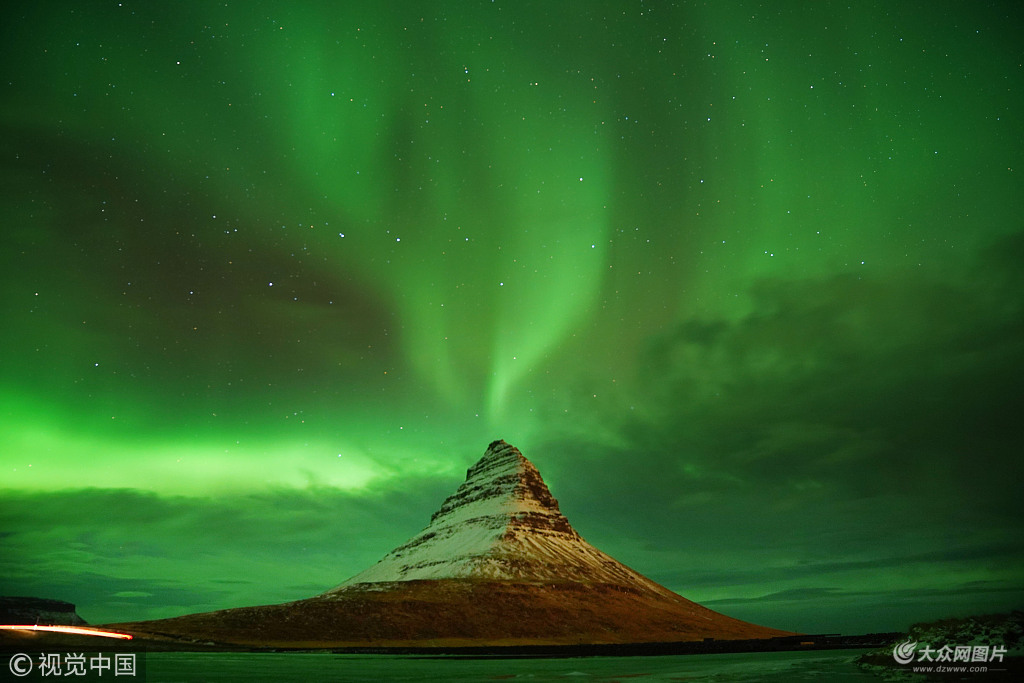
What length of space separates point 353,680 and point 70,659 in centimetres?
3943

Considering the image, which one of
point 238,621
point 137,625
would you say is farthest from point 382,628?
point 137,625

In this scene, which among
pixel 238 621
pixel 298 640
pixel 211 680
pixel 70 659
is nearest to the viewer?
pixel 211 680


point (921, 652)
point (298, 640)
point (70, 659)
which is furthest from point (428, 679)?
point (298, 640)

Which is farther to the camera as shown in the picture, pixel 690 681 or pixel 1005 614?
pixel 1005 614

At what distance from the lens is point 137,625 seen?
7736 inches

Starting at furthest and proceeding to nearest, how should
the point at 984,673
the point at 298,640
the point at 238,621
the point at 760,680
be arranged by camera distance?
1. the point at 238,621
2. the point at 298,640
3. the point at 760,680
4. the point at 984,673

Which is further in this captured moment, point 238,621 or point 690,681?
point 238,621

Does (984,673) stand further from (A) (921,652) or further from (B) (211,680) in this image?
(B) (211,680)

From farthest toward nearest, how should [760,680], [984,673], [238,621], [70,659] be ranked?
[238,621], [70,659], [760,680], [984,673]

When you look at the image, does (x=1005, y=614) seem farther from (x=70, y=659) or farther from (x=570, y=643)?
(x=570, y=643)

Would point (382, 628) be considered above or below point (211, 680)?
below

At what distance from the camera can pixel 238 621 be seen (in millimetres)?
194875

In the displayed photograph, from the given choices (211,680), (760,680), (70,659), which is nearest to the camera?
(760,680)

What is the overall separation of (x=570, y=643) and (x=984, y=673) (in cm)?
15454
